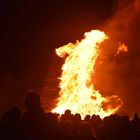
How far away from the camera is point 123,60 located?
26484 millimetres

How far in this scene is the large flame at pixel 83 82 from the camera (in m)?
21.5

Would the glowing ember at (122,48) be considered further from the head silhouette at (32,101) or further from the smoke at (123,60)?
the head silhouette at (32,101)

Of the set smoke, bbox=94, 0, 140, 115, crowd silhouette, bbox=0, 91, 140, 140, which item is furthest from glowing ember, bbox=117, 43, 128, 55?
crowd silhouette, bbox=0, 91, 140, 140

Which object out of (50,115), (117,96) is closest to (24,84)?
(117,96)

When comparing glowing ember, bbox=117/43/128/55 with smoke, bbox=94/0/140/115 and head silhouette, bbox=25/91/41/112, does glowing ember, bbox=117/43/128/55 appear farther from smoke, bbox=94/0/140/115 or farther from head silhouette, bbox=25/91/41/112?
head silhouette, bbox=25/91/41/112

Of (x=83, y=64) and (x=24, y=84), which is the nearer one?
(x=83, y=64)

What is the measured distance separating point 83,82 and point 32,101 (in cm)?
1424

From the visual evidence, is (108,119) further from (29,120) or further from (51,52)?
(51,52)

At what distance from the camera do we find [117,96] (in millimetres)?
25312

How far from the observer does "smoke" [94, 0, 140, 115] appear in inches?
998

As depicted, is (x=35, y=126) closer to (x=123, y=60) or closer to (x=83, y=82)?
(x=83, y=82)

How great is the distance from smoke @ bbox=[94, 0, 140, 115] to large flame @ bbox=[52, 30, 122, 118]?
0.85 m

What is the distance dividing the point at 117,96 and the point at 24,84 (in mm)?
4323

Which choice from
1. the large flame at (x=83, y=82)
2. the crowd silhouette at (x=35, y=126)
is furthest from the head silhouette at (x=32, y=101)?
the large flame at (x=83, y=82)
